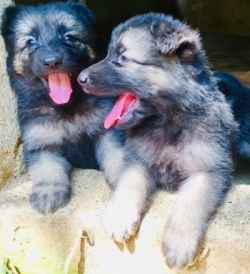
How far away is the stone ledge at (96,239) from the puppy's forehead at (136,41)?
2.63ft

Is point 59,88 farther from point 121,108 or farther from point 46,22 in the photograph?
point 121,108

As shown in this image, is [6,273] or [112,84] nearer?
[112,84]

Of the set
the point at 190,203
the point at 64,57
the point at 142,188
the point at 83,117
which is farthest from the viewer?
the point at 83,117

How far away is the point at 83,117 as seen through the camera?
134 inches

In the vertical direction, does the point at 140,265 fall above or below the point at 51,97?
below

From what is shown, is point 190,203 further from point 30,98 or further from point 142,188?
point 30,98

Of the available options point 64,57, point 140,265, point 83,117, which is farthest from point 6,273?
point 64,57

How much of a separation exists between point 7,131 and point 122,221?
122 centimetres

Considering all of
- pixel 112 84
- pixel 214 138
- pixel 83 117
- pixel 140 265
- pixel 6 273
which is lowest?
pixel 6 273

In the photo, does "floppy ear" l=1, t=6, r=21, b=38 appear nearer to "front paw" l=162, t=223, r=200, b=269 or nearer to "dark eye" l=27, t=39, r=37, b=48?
"dark eye" l=27, t=39, r=37, b=48

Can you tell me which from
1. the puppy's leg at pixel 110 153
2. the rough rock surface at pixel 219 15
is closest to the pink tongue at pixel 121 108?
the puppy's leg at pixel 110 153

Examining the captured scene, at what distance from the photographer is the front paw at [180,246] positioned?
2.55m

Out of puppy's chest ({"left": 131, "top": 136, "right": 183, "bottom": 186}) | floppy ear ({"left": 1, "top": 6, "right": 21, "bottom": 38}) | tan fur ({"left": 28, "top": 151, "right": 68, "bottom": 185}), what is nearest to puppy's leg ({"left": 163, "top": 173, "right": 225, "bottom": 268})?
puppy's chest ({"left": 131, "top": 136, "right": 183, "bottom": 186})

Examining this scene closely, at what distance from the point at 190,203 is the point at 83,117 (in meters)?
1.03
